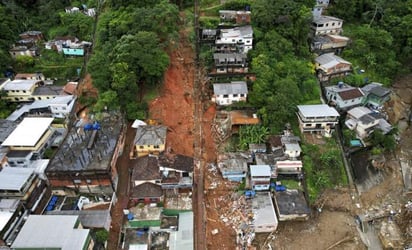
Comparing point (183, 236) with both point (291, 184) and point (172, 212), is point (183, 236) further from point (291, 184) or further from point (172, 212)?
point (291, 184)

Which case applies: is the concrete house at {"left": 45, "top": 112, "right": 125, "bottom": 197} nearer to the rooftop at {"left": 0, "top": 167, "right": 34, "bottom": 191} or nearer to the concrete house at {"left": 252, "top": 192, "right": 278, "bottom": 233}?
the rooftop at {"left": 0, "top": 167, "right": 34, "bottom": 191}

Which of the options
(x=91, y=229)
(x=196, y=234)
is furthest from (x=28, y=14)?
(x=196, y=234)

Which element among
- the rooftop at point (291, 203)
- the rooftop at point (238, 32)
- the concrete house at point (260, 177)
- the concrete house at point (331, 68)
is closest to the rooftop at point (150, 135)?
the concrete house at point (260, 177)

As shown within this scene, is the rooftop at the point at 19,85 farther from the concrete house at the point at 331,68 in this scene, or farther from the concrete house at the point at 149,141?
the concrete house at the point at 331,68

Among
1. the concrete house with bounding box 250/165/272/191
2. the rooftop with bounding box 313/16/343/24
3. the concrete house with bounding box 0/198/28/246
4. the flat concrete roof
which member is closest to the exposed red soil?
the concrete house with bounding box 250/165/272/191

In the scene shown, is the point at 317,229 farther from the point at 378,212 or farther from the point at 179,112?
the point at 179,112
